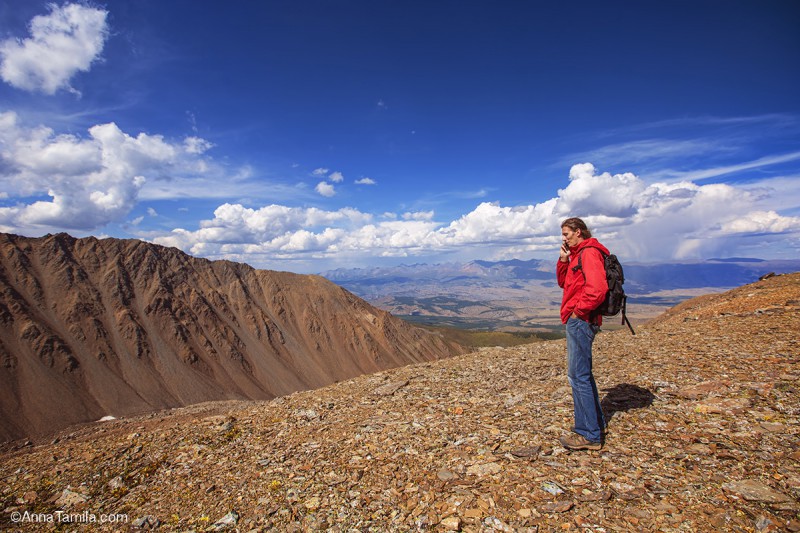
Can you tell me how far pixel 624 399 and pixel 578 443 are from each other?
3.16 metres

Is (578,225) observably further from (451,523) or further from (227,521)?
(227,521)

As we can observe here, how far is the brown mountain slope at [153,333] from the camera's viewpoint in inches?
2633

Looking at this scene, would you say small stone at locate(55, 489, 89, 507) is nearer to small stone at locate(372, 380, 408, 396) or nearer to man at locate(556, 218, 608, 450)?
small stone at locate(372, 380, 408, 396)

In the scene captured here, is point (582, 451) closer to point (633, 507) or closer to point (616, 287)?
point (633, 507)

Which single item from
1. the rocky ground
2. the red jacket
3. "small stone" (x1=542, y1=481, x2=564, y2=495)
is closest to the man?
the red jacket

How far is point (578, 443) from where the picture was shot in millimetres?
6809

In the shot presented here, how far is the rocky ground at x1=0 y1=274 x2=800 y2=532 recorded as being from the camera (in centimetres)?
517

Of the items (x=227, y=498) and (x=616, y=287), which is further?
(x=616, y=287)

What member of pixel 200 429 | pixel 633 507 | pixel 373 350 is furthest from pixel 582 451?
pixel 373 350

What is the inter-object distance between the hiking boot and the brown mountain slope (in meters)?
77.3

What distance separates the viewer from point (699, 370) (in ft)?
33.9

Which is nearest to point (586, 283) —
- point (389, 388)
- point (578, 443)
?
point (578, 443)

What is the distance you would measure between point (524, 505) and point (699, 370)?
8.20 m

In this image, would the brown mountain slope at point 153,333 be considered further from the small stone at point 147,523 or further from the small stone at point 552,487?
the small stone at point 552,487
